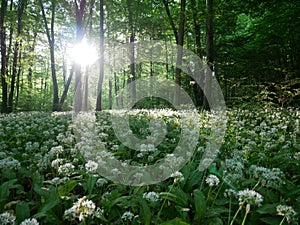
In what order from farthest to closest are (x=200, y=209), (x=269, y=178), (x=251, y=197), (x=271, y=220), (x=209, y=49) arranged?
(x=209, y=49) → (x=269, y=178) → (x=200, y=209) → (x=271, y=220) → (x=251, y=197)

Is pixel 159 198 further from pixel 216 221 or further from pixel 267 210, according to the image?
pixel 267 210

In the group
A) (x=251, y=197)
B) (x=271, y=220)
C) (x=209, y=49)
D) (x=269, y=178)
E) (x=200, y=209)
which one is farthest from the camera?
(x=209, y=49)

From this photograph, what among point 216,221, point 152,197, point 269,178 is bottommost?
point 216,221

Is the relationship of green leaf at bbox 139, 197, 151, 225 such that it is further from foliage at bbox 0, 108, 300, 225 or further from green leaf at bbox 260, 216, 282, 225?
green leaf at bbox 260, 216, 282, 225

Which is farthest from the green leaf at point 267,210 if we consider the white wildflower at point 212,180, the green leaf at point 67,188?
the green leaf at point 67,188

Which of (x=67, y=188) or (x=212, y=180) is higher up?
(x=212, y=180)

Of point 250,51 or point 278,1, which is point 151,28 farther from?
point 278,1

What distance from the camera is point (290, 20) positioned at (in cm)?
1127

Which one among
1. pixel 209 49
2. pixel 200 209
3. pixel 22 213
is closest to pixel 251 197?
pixel 200 209

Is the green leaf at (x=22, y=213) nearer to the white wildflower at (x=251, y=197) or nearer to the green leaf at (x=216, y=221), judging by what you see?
the green leaf at (x=216, y=221)

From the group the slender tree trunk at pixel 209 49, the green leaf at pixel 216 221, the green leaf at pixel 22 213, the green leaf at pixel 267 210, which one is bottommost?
the green leaf at pixel 216 221

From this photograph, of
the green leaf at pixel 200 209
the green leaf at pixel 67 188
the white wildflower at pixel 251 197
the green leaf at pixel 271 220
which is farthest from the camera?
the green leaf at pixel 67 188

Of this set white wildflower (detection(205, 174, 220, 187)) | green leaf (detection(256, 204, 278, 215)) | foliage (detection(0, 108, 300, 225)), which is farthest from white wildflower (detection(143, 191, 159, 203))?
green leaf (detection(256, 204, 278, 215))

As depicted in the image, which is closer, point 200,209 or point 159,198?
point 200,209
